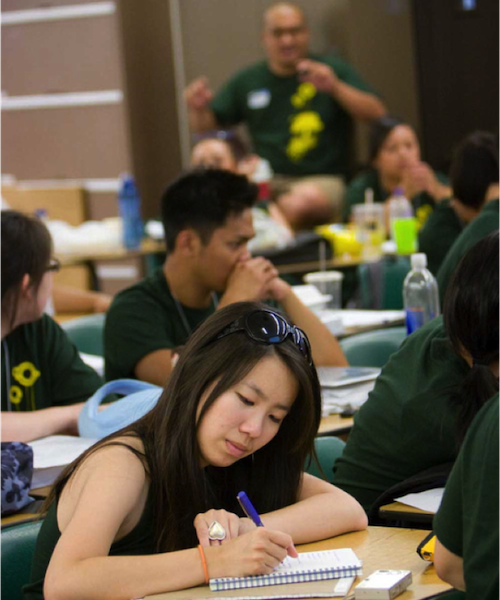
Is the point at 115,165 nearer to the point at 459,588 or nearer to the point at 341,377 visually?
the point at 341,377

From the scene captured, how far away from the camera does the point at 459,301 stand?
1.68 meters

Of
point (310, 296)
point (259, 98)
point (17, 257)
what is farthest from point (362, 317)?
point (259, 98)

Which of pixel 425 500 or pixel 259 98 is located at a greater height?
pixel 259 98

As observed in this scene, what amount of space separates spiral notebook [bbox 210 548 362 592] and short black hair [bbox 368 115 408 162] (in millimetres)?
5181

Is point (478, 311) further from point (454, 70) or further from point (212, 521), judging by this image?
point (454, 70)

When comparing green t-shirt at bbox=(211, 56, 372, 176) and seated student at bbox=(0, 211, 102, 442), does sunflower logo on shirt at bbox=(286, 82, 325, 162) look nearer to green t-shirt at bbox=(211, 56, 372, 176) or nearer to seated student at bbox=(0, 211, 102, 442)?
green t-shirt at bbox=(211, 56, 372, 176)

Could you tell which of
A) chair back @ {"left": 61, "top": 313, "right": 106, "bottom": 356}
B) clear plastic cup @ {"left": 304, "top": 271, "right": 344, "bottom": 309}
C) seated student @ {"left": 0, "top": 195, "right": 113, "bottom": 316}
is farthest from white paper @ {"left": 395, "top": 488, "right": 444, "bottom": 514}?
seated student @ {"left": 0, "top": 195, "right": 113, "bottom": 316}

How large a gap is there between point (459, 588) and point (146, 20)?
23.4 ft

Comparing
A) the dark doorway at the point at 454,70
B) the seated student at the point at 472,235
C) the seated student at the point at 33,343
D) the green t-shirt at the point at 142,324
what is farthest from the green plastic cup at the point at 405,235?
the seated student at the point at 33,343

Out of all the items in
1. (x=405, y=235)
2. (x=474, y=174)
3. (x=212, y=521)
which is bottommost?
(x=405, y=235)

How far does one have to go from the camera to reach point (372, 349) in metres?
3.35

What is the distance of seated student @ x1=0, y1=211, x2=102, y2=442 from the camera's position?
2.74 metres

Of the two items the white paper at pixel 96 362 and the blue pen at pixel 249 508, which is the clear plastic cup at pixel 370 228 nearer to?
the white paper at pixel 96 362

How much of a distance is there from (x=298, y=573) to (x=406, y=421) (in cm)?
60
